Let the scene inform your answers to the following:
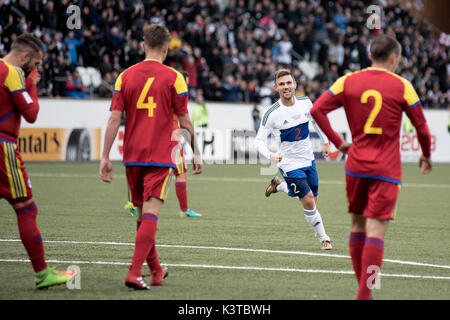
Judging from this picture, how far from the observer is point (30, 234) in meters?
6.01

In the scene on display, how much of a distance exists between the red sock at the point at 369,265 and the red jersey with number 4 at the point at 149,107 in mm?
1746

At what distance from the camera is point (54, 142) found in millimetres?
22234

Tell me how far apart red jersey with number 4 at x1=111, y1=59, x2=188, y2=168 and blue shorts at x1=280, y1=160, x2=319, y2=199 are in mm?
3287

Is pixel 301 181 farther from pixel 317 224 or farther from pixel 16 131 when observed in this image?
pixel 16 131

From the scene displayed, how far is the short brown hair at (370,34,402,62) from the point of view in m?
5.56

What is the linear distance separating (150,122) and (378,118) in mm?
1811

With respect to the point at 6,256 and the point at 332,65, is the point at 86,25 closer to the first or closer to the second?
the point at 332,65

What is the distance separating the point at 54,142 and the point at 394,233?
46.2ft

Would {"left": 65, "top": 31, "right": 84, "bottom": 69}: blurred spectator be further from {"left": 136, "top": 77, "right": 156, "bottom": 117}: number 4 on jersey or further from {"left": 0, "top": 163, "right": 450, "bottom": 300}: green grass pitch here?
{"left": 136, "top": 77, "right": 156, "bottom": 117}: number 4 on jersey

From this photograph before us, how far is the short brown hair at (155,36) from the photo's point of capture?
6176 mm

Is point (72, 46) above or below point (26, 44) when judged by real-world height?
above

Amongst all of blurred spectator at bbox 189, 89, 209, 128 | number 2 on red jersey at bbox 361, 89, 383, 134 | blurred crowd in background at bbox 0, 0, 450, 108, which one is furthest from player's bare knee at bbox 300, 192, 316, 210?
blurred spectator at bbox 189, 89, 209, 128

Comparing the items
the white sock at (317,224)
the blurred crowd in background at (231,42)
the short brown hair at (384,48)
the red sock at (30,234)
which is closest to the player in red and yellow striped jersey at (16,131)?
the red sock at (30,234)

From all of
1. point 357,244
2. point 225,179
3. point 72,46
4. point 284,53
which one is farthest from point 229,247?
point 284,53
